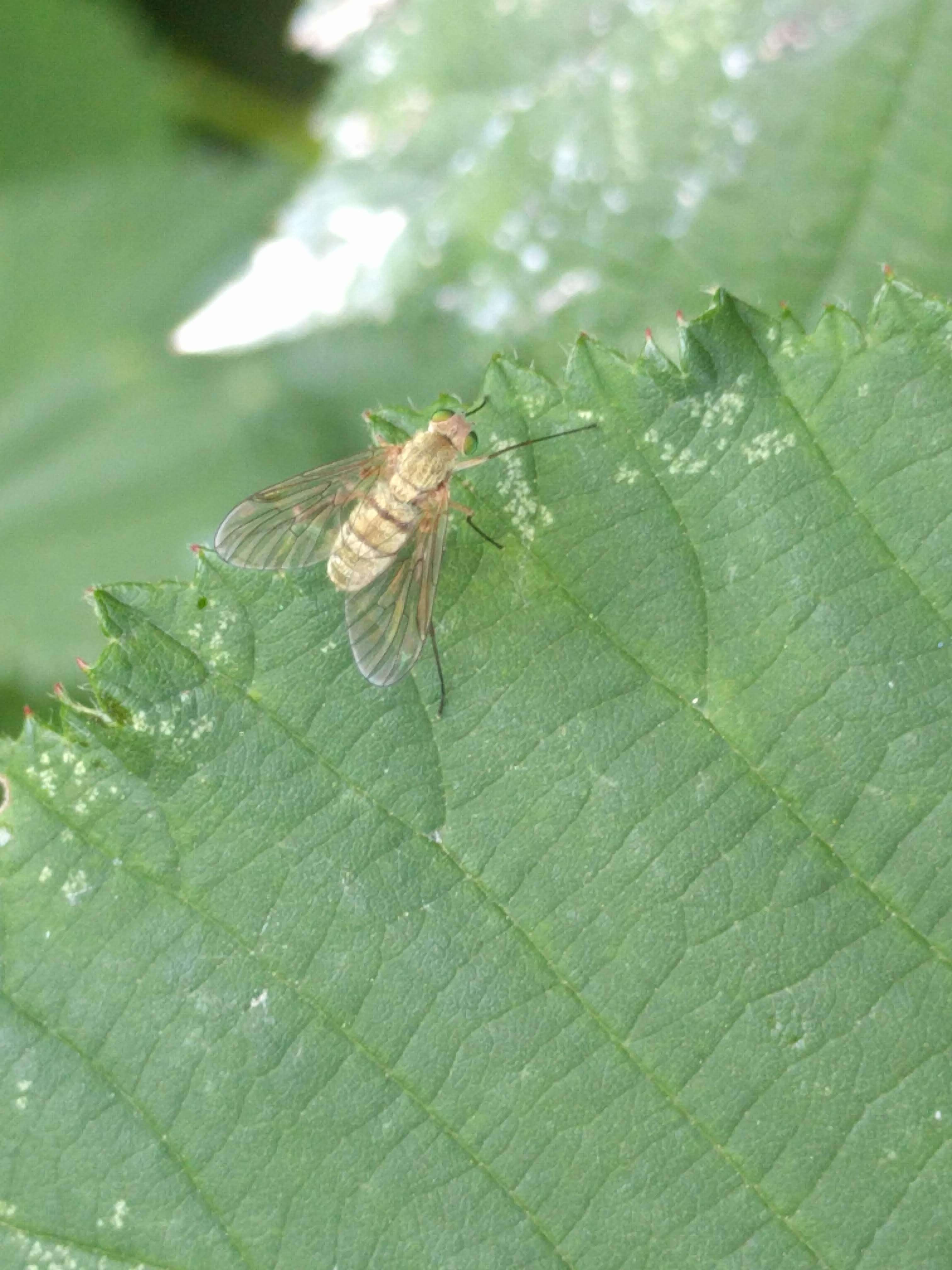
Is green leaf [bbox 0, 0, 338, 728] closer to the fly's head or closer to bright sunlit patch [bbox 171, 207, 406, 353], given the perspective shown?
bright sunlit patch [bbox 171, 207, 406, 353]

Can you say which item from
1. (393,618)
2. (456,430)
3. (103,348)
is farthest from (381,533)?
(103,348)

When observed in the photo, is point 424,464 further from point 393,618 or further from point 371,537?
point 393,618

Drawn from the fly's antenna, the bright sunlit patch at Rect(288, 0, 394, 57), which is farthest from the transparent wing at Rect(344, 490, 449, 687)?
the bright sunlit patch at Rect(288, 0, 394, 57)

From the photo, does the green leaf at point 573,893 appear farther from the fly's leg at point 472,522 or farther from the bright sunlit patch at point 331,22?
the bright sunlit patch at point 331,22

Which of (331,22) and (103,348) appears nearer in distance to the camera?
(331,22)

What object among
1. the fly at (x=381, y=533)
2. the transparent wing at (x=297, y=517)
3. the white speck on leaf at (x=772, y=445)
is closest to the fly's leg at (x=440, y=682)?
the fly at (x=381, y=533)

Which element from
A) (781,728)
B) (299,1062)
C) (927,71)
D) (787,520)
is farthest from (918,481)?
(927,71)
